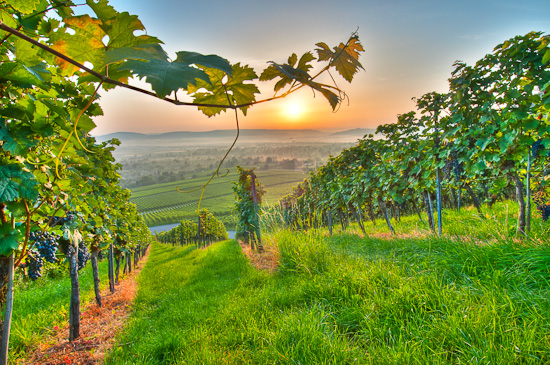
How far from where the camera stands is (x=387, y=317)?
85.6 inches

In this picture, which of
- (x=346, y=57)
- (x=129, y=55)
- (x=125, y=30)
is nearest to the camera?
(x=129, y=55)

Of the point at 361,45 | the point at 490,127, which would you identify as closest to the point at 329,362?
the point at 361,45

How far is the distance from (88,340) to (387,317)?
3.92 m

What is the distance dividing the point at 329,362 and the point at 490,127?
3.55 m

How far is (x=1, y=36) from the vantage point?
3.17ft

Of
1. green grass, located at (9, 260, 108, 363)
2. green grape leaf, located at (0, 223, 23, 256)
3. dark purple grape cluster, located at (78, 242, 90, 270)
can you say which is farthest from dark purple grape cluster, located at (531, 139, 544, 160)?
green grass, located at (9, 260, 108, 363)

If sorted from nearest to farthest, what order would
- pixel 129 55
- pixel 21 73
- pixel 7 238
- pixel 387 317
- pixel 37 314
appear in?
pixel 129 55 < pixel 21 73 < pixel 7 238 < pixel 387 317 < pixel 37 314

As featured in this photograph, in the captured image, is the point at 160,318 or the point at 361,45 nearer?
the point at 361,45

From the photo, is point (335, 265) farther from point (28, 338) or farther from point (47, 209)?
point (28, 338)

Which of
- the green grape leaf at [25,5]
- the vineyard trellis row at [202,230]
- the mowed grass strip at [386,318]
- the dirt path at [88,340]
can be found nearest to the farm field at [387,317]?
the mowed grass strip at [386,318]

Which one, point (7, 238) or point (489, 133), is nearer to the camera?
point (7, 238)

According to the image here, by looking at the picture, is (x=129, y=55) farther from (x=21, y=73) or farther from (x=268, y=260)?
(x=268, y=260)

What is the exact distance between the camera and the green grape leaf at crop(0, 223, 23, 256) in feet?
3.93

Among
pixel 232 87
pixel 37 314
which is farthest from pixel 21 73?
pixel 37 314
